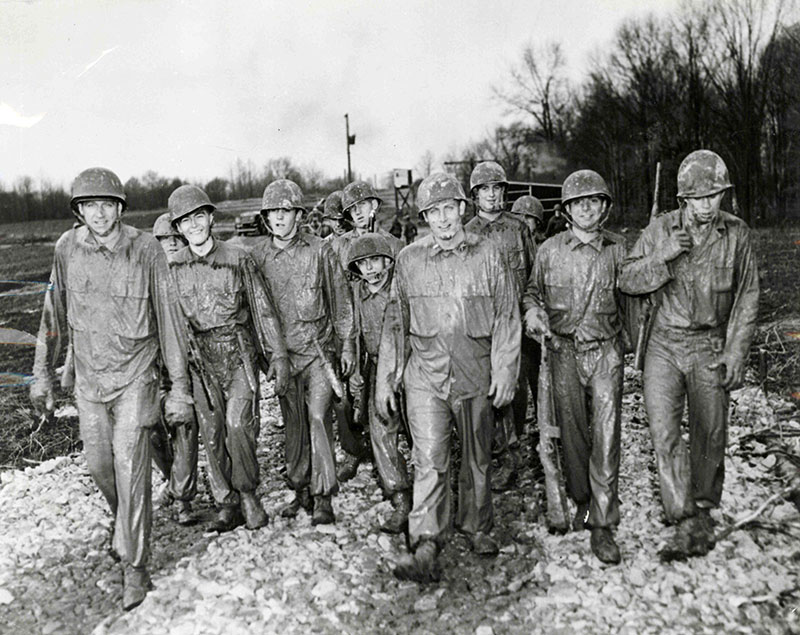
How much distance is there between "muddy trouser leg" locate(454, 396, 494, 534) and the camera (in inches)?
163

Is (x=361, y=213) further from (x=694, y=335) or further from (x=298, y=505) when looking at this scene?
(x=694, y=335)

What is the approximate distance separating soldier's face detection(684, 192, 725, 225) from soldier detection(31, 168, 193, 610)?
10.1 ft

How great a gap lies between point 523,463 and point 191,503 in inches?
103

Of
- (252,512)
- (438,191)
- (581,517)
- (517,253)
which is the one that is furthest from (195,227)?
(581,517)

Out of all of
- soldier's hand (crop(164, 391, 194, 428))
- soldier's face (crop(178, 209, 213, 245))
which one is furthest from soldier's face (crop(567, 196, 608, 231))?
soldier's hand (crop(164, 391, 194, 428))

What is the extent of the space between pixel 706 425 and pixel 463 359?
1504 mm

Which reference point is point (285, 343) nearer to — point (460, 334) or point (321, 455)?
point (321, 455)

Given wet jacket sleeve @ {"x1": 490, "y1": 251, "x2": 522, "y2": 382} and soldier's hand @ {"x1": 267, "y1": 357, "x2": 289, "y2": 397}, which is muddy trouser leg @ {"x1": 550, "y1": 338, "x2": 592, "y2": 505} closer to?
wet jacket sleeve @ {"x1": 490, "y1": 251, "x2": 522, "y2": 382}

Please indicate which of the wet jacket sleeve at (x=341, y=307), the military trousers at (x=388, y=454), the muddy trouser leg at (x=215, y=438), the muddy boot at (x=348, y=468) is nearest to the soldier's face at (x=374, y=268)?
the wet jacket sleeve at (x=341, y=307)

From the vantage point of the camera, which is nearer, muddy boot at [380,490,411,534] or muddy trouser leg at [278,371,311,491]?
muddy boot at [380,490,411,534]

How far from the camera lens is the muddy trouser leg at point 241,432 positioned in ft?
15.4

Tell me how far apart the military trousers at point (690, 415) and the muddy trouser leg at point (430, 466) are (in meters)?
1.27

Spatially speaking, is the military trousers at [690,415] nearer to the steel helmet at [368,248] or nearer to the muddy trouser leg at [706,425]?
the muddy trouser leg at [706,425]


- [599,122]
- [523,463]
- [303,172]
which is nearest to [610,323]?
[523,463]
